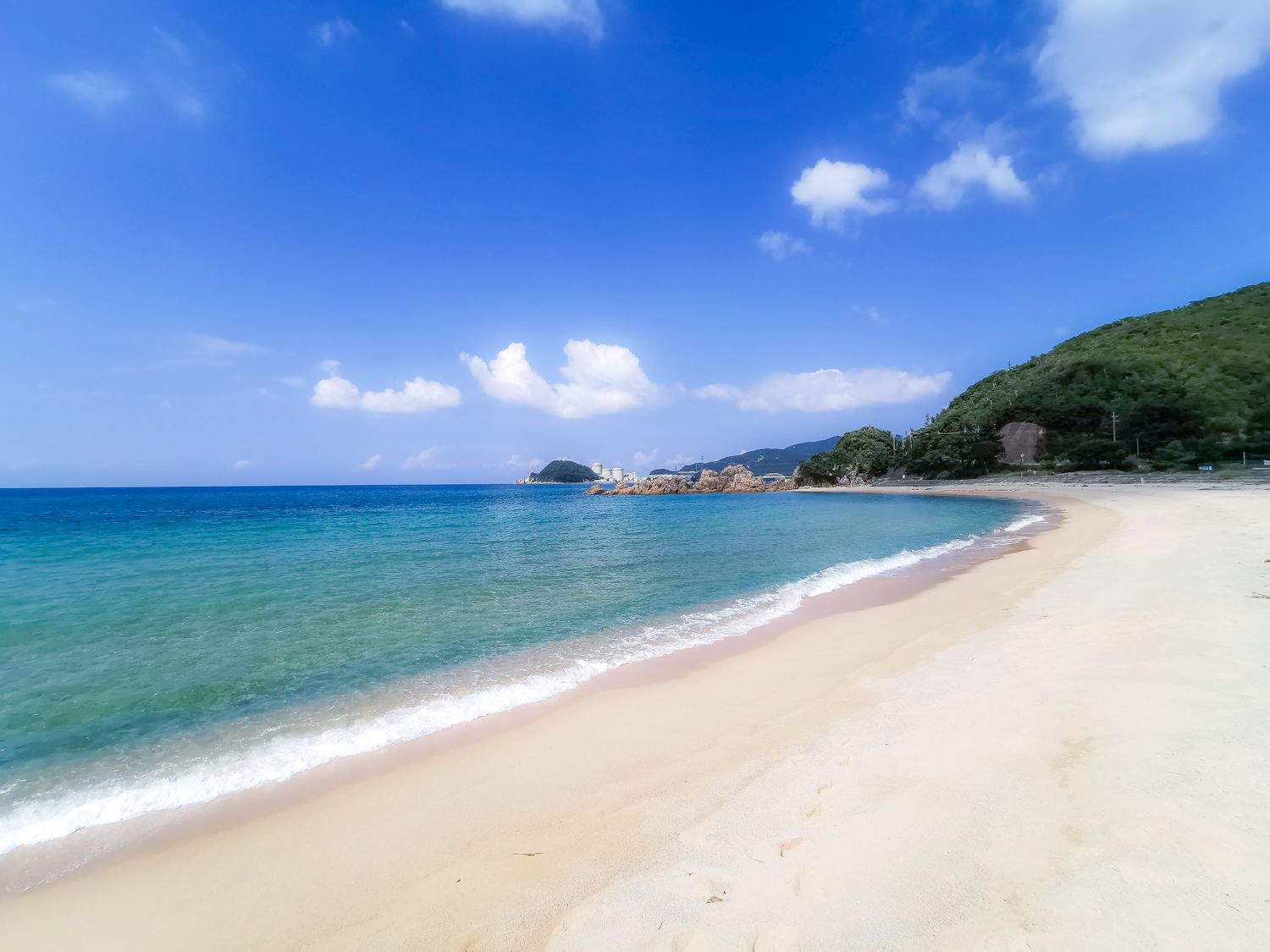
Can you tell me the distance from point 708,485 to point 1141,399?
63.6 metres

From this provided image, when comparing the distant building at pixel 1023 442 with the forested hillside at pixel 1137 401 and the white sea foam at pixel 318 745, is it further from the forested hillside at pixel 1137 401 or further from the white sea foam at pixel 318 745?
the white sea foam at pixel 318 745

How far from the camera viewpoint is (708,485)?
103438 millimetres

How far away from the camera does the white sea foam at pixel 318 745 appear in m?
4.52

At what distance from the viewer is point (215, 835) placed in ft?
13.8

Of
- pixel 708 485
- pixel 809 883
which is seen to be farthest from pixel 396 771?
pixel 708 485

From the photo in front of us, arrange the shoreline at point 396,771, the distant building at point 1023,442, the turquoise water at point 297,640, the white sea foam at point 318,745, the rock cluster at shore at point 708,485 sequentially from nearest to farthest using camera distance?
the shoreline at point 396,771 → the white sea foam at point 318,745 → the turquoise water at point 297,640 → the distant building at point 1023,442 → the rock cluster at shore at point 708,485

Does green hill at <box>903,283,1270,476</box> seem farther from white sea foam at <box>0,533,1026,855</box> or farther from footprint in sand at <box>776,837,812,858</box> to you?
footprint in sand at <box>776,837,812,858</box>

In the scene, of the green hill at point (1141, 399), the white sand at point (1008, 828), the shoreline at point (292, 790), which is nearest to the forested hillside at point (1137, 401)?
the green hill at point (1141, 399)

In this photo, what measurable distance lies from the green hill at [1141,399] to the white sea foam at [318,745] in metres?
72.3

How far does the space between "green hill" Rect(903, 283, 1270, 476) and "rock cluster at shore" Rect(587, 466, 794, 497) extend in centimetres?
2654

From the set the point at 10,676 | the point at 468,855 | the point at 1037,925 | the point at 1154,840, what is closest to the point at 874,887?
the point at 1037,925

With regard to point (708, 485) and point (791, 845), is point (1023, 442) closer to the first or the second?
point (708, 485)

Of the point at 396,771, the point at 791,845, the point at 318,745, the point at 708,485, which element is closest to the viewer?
the point at 791,845

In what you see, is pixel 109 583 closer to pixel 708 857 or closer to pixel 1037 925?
pixel 708 857
